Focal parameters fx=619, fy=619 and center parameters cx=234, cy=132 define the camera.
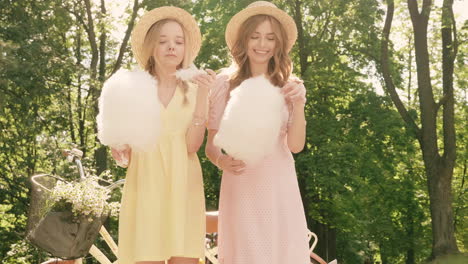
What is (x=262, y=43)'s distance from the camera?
2.88 m

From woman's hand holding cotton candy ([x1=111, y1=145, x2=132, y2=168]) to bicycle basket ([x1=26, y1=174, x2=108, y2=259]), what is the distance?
537 millimetres

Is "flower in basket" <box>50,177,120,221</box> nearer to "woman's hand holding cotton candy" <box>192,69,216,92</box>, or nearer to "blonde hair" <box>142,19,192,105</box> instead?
"blonde hair" <box>142,19,192,105</box>

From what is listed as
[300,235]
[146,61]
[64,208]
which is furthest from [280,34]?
[64,208]

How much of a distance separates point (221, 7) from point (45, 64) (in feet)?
13.7

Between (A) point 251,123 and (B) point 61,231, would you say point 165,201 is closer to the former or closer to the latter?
(A) point 251,123

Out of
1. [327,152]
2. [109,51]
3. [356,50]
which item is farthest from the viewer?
[109,51]

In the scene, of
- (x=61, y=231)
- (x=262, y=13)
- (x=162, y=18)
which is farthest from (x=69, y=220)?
(x=262, y=13)

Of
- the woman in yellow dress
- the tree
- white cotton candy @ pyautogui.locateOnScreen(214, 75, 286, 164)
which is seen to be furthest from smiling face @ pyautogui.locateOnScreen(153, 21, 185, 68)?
the tree

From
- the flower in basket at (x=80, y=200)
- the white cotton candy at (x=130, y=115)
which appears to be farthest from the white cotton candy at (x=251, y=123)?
the flower in basket at (x=80, y=200)

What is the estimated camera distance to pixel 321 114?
14.4 meters

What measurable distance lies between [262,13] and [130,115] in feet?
2.65

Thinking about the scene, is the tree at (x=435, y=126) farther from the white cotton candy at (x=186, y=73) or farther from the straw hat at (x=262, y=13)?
the white cotton candy at (x=186, y=73)

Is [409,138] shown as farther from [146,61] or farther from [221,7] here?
[146,61]

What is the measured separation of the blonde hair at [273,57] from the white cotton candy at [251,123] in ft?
1.07
